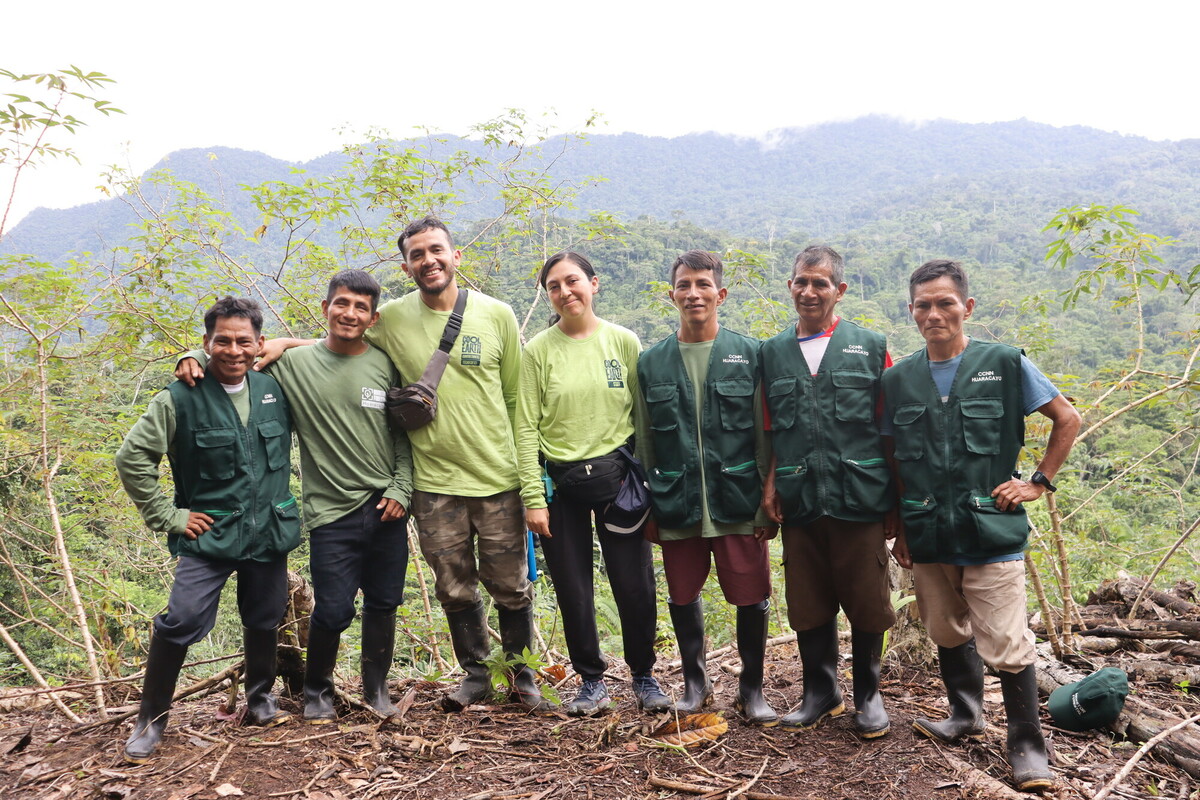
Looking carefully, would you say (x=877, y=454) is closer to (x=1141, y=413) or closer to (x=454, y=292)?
(x=454, y=292)

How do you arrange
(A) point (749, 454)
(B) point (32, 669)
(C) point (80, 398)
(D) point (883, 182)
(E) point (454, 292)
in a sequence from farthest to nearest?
(D) point (883, 182) < (C) point (80, 398) < (B) point (32, 669) < (E) point (454, 292) < (A) point (749, 454)

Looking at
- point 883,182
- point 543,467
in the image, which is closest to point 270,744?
point 543,467

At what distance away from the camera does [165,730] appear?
3.51 metres

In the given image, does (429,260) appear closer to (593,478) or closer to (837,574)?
(593,478)

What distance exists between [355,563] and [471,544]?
586 mm

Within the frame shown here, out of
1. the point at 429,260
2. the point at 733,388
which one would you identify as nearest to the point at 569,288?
the point at 429,260

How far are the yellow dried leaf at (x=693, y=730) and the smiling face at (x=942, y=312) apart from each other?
1.97 m

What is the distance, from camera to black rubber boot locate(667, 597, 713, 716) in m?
3.78

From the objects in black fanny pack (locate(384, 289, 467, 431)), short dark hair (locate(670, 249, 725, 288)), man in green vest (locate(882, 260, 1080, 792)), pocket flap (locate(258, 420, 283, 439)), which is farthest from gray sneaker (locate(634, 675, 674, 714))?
pocket flap (locate(258, 420, 283, 439))

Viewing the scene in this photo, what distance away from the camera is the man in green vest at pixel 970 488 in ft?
10.0

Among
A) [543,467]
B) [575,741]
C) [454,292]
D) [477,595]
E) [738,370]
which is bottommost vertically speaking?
[575,741]

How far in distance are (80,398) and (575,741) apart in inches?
218

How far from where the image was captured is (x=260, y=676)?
364cm

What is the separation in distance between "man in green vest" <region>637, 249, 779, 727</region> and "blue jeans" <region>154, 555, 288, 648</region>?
184cm
